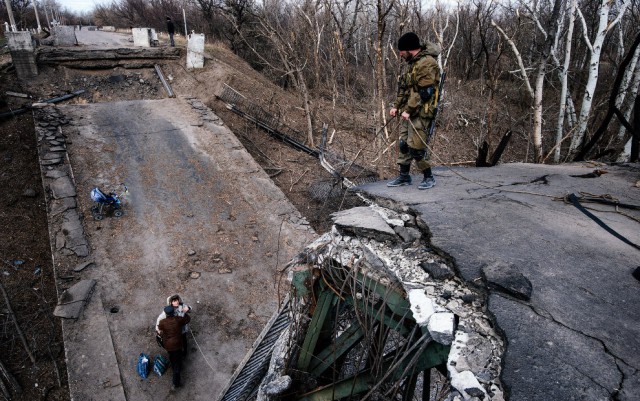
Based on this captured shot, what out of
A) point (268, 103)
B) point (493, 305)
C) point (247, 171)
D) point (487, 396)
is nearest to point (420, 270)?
point (493, 305)

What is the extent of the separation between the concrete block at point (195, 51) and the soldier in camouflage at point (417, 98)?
12.1 metres

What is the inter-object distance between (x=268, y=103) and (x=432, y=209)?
39.1 ft

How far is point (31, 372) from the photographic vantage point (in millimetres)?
5645

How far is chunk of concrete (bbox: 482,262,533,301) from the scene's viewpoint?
93.5 inches

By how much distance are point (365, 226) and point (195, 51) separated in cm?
1379

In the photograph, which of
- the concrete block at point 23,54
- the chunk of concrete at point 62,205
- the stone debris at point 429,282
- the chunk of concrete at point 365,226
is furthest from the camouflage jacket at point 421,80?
the concrete block at point 23,54

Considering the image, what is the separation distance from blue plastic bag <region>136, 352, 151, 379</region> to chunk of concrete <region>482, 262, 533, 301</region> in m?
5.00

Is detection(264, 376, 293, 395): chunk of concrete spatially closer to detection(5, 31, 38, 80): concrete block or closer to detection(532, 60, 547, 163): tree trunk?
detection(532, 60, 547, 163): tree trunk

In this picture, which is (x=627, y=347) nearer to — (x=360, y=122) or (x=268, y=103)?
(x=268, y=103)

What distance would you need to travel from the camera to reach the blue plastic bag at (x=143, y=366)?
211 inches

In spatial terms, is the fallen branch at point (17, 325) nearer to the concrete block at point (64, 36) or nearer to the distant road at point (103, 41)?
the distant road at point (103, 41)

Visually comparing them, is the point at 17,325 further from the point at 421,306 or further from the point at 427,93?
the point at 427,93

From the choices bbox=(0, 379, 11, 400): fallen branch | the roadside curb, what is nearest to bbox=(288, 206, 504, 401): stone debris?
Answer: the roadside curb

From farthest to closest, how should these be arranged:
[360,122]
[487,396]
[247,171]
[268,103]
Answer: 1. [360,122]
2. [268,103]
3. [247,171]
4. [487,396]
